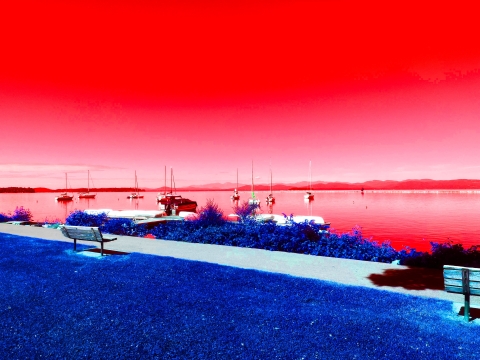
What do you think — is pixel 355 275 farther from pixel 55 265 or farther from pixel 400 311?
pixel 55 265

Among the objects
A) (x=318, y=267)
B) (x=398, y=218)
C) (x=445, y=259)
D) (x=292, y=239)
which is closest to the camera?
(x=318, y=267)

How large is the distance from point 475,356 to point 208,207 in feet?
43.2

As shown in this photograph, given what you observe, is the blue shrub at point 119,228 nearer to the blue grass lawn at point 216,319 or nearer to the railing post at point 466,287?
the blue grass lawn at point 216,319

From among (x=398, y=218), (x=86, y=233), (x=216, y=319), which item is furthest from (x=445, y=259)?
(x=398, y=218)

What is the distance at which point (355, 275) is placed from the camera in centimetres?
779

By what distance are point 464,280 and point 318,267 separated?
12.7ft

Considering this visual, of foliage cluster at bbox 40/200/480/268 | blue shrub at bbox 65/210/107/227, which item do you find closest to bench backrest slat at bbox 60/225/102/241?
foliage cluster at bbox 40/200/480/268

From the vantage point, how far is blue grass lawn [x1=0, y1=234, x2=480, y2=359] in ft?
13.8

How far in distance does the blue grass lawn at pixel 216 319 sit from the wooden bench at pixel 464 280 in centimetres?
45

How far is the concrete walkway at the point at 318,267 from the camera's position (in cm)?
693

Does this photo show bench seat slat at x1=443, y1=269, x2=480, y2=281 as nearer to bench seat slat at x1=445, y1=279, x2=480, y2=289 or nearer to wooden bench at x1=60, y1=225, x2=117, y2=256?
bench seat slat at x1=445, y1=279, x2=480, y2=289

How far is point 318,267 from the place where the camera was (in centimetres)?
862

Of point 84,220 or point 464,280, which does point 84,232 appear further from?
point 464,280

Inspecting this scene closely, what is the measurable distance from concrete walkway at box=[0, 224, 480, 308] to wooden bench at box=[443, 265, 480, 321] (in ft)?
3.14
